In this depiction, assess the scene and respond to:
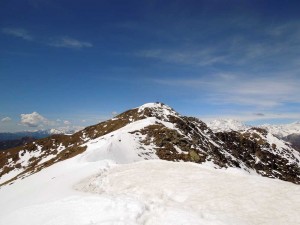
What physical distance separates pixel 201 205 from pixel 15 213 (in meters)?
13.5

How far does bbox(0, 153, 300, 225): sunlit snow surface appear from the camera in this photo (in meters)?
14.4

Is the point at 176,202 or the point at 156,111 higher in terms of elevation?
the point at 156,111

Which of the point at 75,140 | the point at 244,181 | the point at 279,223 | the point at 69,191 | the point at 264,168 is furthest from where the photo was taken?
the point at 264,168

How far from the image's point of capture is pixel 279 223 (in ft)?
43.8

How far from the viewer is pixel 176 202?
17.1 metres

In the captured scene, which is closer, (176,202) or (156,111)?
(176,202)

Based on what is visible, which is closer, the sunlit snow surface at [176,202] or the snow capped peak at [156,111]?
the sunlit snow surface at [176,202]

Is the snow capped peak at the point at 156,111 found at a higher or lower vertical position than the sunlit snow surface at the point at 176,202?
higher

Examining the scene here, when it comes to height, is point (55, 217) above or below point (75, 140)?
below

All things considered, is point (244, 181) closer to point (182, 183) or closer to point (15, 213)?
point (182, 183)

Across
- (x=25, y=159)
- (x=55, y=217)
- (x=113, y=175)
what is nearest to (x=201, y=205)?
(x=55, y=217)

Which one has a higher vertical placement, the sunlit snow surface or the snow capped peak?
the snow capped peak

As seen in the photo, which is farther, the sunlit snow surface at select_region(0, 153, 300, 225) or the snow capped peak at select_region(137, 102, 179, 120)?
the snow capped peak at select_region(137, 102, 179, 120)

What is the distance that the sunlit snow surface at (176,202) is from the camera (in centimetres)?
1442
